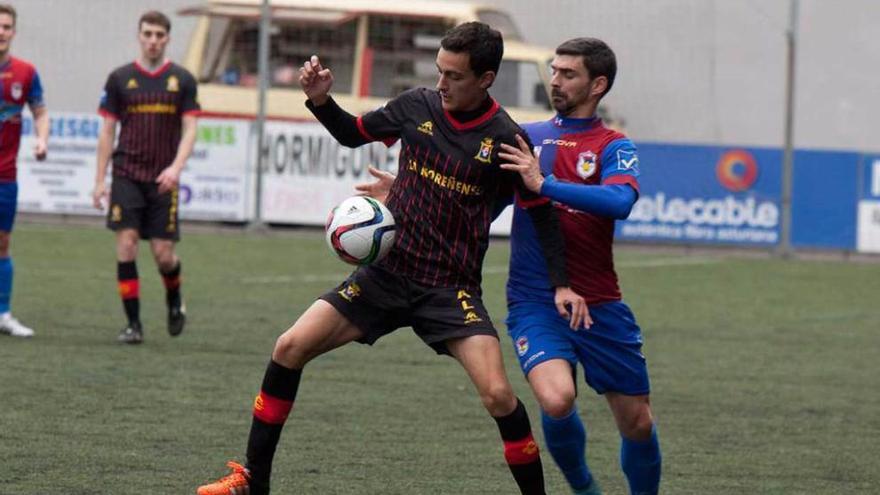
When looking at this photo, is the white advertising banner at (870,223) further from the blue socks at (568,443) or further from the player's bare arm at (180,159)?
the blue socks at (568,443)

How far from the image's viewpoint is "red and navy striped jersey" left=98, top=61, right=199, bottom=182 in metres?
10.9

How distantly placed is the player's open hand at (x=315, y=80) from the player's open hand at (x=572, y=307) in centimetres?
108

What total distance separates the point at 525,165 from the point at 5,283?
5.89 m

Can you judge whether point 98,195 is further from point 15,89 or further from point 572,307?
point 572,307

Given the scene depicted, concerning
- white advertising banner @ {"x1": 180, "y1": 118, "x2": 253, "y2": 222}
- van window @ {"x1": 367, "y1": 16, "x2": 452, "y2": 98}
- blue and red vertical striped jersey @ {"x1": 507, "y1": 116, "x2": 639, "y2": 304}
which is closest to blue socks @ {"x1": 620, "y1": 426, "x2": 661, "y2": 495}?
blue and red vertical striped jersey @ {"x1": 507, "y1": 116, "x2": 639, "y2": 304}

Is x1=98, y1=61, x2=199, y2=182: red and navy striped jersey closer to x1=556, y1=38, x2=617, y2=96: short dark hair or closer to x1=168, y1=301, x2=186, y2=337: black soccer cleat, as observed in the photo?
x1=168, y1=301, x2=186, y2=337: black soccer cleat

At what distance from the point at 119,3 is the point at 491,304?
1224cm

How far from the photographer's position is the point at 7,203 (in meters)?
10.9

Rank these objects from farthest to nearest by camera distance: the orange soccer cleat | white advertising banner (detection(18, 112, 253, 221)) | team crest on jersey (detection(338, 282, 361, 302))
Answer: white advertising banner (detection(18, 112, 253, 221)) → team crest on jersey (detection(338, 282, 361, 302)) → the orange soccer cleat

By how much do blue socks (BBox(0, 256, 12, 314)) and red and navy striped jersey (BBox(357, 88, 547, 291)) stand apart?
539 cm

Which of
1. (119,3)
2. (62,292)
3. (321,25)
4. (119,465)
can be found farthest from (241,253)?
(119,465)

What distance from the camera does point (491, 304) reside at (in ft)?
45.9

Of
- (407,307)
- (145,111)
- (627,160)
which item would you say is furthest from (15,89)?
(627,160)

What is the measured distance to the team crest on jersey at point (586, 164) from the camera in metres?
6.30
